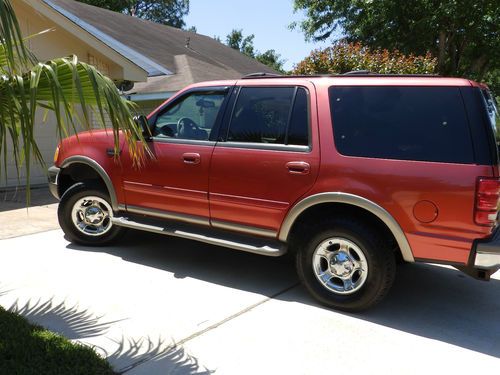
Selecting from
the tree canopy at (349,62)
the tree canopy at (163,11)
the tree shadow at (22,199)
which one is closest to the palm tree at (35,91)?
the tree shadow at (22,199)

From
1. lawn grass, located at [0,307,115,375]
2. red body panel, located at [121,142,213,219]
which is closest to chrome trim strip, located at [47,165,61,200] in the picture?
red body panel, located at [121,142,213,219]

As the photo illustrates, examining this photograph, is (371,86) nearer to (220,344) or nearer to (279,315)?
(279,315)

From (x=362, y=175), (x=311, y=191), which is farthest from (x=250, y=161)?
(x=362, y=175)

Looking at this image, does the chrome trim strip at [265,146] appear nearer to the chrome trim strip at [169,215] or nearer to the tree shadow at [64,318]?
the chrome trim strip at [169,215]

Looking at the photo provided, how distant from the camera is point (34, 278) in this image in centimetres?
445

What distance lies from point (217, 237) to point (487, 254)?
7.77 ft

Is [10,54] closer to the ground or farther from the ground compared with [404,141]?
farther from the ground

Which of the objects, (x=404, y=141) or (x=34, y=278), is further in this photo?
(x=34, y=278)

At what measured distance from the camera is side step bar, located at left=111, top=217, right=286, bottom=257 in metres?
4.12

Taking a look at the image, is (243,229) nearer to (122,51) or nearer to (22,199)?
(22,199)

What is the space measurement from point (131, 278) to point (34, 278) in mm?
944

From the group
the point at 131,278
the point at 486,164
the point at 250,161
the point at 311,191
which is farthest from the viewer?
the point at 131,278

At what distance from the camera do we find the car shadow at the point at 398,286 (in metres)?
3.70

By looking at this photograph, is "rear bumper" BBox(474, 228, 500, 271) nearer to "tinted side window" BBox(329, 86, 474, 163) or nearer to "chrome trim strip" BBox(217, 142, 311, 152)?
"tinted side window" BBox(329, 86, 474, 163)
